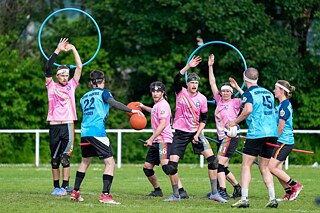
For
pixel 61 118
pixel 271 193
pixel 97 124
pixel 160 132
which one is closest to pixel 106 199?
pixel 97 124

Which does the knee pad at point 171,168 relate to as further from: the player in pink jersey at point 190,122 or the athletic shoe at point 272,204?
the athletic shoe at point 272,204

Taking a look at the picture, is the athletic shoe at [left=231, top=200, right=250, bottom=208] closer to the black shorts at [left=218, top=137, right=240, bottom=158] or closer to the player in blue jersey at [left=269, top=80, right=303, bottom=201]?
the player in blue jersey at [left=269, top=80, right=303, bottom=201]

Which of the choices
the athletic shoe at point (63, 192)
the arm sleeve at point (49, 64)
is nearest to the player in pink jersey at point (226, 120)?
the athletic shoe at point (63, 192)

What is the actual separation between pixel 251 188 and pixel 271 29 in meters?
13.9

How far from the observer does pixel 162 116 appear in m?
15.5

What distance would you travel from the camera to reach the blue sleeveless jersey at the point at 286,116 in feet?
48.9

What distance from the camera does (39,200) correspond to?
1484cm

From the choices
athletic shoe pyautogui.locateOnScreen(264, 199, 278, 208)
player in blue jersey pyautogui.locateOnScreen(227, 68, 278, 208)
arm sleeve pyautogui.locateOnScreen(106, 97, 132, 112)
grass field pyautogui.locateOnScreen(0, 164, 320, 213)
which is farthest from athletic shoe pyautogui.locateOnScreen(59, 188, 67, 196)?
athletic shoe pyautogui.locateOnScreen(264, 199, 278, 208)

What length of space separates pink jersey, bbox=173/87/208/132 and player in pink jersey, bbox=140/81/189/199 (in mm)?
220

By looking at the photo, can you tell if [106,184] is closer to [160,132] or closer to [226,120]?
[160,132]

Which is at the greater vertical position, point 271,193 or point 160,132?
point 160,132

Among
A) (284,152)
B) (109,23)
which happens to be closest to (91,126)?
(284,152)

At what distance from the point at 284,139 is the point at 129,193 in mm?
3043

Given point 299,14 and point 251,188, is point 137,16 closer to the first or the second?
point 299,14
